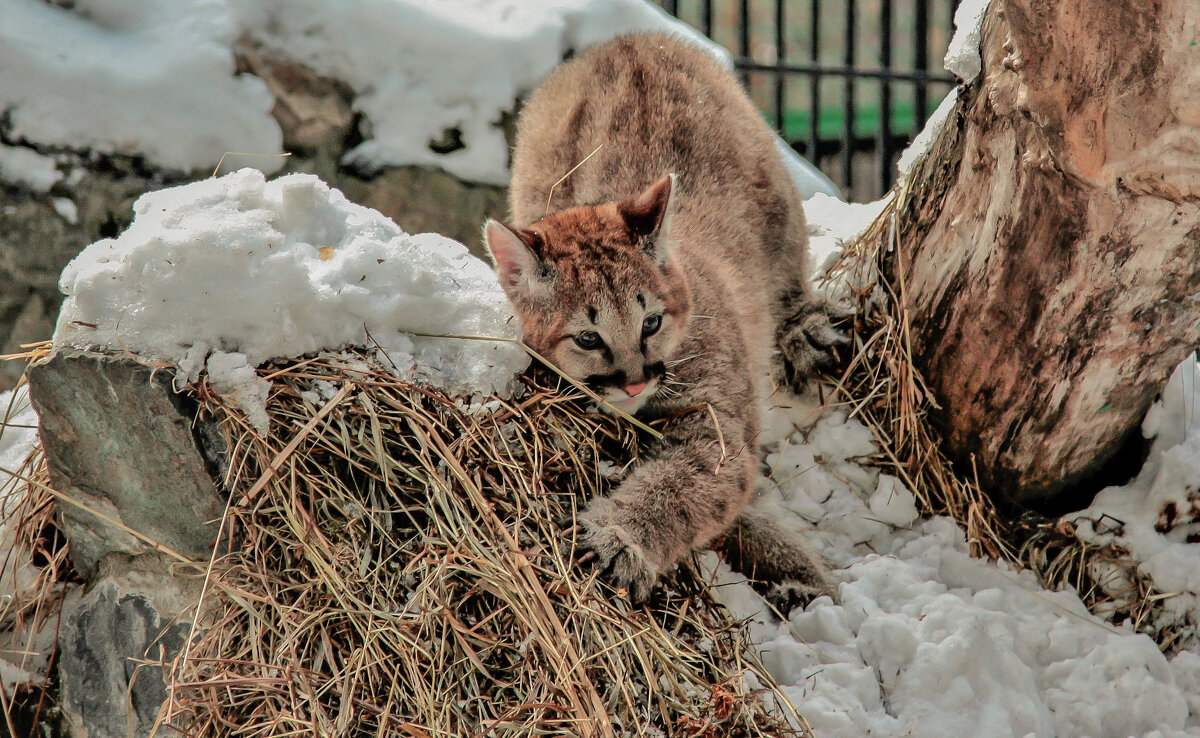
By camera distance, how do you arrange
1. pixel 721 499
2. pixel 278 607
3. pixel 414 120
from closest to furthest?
pixel 278 607 < pixel 721 499 < pixel 414 120

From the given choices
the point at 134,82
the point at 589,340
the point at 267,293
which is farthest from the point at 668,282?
the point at 134,82

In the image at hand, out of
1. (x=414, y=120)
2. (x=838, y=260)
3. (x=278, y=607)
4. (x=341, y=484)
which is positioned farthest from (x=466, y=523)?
(x=414, y=120)

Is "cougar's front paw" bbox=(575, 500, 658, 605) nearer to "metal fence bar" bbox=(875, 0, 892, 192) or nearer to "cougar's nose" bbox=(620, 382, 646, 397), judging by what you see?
"cougar's nose" bbox=(620, 382, 646, 397)

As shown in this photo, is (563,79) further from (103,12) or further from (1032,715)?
Result: (1032,715)

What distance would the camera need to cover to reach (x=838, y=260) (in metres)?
3.98

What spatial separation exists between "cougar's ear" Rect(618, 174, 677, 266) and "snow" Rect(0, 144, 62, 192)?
2646mm

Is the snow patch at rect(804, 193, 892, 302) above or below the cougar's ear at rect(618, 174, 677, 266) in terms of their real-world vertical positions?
below

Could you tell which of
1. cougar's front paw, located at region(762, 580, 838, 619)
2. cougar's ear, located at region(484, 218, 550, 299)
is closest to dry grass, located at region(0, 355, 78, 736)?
cougar's ear, located at region(484, 218, 550, 299)

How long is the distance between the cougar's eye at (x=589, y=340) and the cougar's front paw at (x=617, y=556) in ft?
1.93

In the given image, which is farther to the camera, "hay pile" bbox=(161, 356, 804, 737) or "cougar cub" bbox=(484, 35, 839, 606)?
"cougar cub" bbox=(484, 35, 839, 606)

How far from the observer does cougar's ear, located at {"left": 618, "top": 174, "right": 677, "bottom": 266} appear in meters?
3.11

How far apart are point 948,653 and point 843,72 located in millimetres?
4678

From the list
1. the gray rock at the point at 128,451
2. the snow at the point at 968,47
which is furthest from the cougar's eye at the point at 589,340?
the snow at the point at 968,47

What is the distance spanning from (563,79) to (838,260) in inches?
55.2
